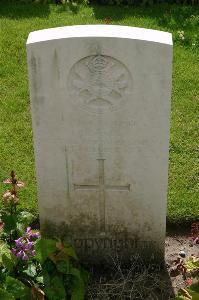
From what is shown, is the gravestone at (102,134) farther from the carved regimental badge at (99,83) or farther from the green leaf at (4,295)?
the green leaf at (4,295)

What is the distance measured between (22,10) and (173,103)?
3346mm

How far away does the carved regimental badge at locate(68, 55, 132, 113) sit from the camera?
3.68 metres

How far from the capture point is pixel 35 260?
4.14 meters

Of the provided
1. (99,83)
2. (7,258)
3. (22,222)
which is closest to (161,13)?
(99,83)

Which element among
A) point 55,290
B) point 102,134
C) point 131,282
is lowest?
point 131,282

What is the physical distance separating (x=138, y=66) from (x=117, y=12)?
5217mm

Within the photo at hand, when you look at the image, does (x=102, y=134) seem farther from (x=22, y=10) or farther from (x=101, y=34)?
(x=22, y=10)

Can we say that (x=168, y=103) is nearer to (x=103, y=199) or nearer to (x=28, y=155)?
(x=103, y=199)

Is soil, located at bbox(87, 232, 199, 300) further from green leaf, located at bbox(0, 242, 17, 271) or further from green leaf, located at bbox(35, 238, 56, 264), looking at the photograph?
green leaf, located at bbox(0, 242, 17, 271)

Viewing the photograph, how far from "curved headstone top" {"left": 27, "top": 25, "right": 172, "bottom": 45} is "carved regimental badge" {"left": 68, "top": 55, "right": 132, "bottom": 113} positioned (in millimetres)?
144

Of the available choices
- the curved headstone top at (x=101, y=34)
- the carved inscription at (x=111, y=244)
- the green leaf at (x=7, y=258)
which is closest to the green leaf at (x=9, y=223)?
the green leaf at (x=7, y=258)

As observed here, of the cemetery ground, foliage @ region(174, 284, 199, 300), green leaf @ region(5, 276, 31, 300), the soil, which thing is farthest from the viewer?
the cemetery ground

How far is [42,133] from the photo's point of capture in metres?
3.96

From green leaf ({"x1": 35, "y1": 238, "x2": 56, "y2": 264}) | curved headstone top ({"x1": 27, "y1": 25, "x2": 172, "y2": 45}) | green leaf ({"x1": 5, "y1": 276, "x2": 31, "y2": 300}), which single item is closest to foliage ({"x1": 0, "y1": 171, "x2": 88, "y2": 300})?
green leaf ({"x1": 35, "y1": 238, "x2": 56, "y2": 264})
